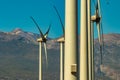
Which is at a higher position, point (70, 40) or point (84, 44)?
point (84, 44)

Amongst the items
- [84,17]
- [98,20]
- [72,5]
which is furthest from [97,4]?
[72,5]

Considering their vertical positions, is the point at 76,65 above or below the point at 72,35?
below

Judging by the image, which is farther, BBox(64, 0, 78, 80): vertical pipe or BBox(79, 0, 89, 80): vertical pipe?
BBox(79, 0, 89, 80): vertical pipe

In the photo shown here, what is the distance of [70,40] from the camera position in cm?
2316

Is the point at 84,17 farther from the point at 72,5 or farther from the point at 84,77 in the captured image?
the point at 72,5

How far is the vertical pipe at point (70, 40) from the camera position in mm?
23094

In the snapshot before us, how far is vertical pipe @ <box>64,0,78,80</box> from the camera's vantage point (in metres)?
23.1

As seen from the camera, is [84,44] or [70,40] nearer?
[70,40]

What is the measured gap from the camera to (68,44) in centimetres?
2320

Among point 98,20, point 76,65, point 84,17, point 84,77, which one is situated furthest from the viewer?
point 98,20

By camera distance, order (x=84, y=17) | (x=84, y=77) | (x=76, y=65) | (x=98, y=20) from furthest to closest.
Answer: (x=98, y=20)
(x=84, y=17)
(x=84, y=77)
(x=76, y=65)

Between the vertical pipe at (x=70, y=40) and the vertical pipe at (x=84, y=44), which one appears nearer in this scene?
the vertical pipe at (x=70, y=40)

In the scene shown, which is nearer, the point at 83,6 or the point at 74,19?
the point at 74,19

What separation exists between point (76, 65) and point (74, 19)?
2.21m
